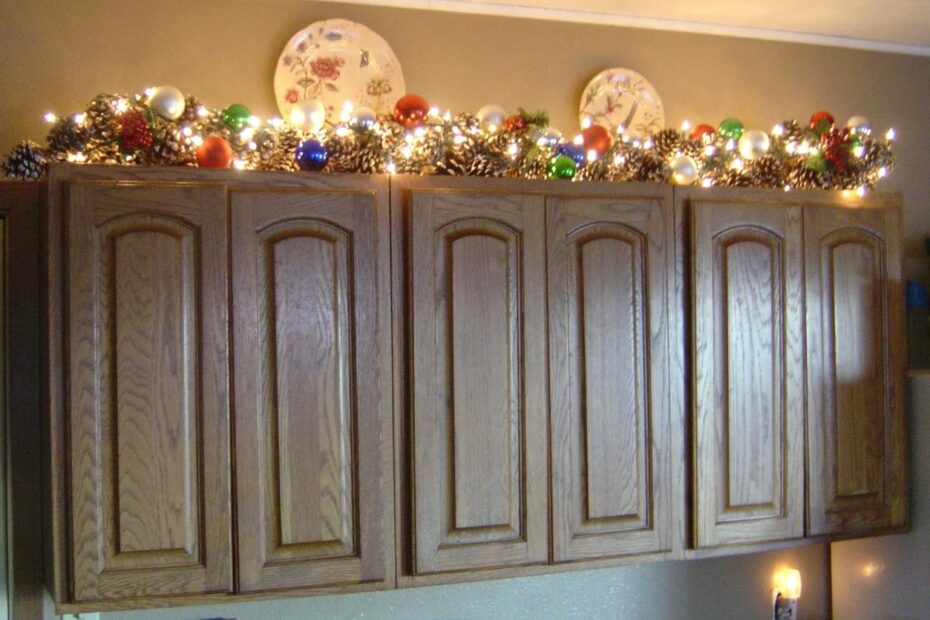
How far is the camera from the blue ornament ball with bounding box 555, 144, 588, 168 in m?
2.02

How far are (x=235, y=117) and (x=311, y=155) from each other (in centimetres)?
18

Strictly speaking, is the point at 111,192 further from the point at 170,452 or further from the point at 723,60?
the point at 723,60

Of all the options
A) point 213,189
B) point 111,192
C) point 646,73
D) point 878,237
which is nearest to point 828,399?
point 878,237

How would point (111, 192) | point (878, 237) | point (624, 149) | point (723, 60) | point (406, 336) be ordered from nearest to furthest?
point (111, 192)
point (406, 336)
point (624, 149)
point (878, 237)
point (723, 60)

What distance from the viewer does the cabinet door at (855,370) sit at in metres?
2.16

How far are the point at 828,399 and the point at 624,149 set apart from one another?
808 millimetres

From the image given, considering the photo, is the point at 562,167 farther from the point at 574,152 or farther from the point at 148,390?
the point at 148,390

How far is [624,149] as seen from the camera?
2.08m

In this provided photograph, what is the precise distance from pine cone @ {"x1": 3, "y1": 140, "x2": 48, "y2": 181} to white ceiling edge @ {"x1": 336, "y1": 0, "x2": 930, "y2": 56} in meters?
0.86

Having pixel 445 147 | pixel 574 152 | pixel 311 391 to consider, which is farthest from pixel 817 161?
pixel 311 391

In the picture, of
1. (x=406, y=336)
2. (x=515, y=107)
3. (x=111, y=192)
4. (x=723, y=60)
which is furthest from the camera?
(x=723, y=60)

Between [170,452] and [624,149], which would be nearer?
[170,452]

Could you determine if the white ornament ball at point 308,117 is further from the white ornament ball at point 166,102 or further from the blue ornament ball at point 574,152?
the blue ornament ball at point 574,152

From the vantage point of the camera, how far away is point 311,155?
6.04 ft
